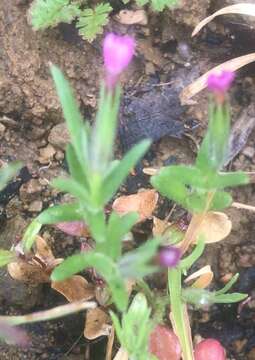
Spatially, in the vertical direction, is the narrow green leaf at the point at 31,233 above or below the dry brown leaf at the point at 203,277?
above

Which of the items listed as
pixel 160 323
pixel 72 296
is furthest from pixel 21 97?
pixel 160 323

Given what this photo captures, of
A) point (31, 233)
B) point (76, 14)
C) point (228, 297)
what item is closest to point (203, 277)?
point (228, 297)

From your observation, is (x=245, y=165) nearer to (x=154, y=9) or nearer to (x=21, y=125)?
(x=154, y=9)

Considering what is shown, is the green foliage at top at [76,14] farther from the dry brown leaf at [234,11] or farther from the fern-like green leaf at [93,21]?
the dry brown leaf at [234,11]

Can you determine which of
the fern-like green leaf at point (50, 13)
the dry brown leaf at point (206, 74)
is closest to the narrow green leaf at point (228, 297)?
the dry brown leaf at point (206, 74)

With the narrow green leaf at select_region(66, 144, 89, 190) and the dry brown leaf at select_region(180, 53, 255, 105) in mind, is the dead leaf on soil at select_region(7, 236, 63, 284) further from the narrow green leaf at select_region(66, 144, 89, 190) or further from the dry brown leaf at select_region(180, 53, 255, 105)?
the dry brown leaf at select_region(180, 53, 255, 105)

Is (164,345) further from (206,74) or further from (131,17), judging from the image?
(131,17)
